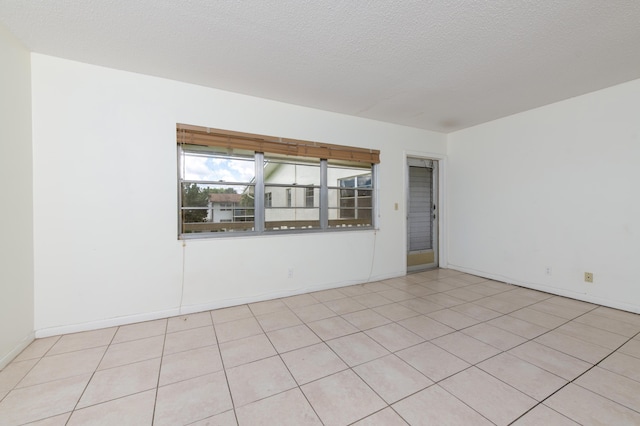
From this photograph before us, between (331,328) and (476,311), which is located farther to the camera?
(476,311)

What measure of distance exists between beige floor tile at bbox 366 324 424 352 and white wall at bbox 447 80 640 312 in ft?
8.14

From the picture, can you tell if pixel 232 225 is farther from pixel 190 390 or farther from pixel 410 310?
pixel 410 310

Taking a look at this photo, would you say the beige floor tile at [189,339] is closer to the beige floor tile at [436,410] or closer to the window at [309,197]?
the beige floor tile at [436,410]

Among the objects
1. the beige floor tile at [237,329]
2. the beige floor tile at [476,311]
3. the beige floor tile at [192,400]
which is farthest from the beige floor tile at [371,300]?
the beige floor tile at [192,400]

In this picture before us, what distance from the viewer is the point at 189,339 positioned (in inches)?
92.4

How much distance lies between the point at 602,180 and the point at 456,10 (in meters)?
2.83

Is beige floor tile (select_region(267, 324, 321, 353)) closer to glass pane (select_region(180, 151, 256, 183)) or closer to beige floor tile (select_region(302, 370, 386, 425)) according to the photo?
beige floor tile (select_region(302, 370, 386, 425))

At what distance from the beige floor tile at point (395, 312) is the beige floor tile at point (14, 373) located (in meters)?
2.93

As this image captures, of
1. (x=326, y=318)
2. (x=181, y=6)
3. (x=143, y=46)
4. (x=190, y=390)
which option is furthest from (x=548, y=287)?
(x=143, y=46)

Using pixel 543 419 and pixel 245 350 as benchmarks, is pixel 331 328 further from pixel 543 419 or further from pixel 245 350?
pixel 543 419

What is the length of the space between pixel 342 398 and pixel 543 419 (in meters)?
1.10

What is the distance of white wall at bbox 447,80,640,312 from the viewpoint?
9.48ft

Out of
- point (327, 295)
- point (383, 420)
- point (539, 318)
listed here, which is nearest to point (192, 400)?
point (383, 420)

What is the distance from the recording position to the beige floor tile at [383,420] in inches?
56.1
